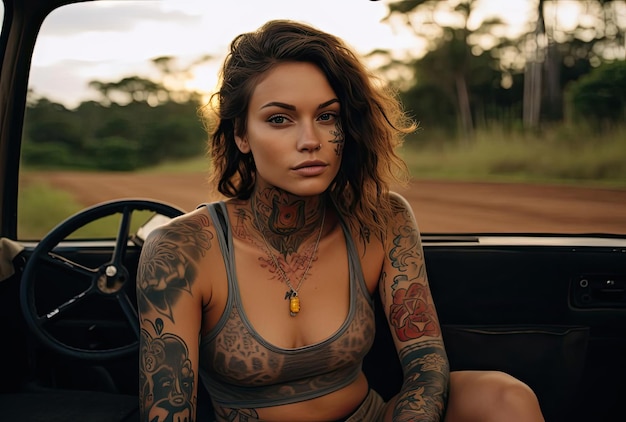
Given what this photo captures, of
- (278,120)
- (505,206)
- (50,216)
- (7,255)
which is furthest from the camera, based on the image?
(50,216)

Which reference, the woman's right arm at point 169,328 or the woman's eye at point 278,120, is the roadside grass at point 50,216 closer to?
the woman's right arm at point 169,328

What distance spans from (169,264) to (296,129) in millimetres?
467

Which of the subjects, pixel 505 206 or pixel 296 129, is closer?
pixel 296 129

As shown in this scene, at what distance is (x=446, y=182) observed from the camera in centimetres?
308

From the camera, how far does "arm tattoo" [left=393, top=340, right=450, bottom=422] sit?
1713 millimetres

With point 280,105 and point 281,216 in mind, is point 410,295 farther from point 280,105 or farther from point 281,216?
point 280,105

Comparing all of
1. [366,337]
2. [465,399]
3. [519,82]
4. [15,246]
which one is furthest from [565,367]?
[15,246]

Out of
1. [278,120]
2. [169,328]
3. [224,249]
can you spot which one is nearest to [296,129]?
[278,120]

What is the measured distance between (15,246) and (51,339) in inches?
19.8

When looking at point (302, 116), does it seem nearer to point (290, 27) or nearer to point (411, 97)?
point (290, 27)

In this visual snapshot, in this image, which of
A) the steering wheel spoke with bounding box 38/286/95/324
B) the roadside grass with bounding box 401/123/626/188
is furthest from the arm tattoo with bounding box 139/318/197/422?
the roadside grass with bounding box 401/123/626/188

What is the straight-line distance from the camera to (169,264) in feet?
5.54

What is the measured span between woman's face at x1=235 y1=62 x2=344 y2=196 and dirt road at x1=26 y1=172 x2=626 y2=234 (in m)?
1.07

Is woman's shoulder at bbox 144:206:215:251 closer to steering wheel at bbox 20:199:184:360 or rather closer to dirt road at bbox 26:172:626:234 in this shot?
steering wheel at bbox 20:199:184:360
